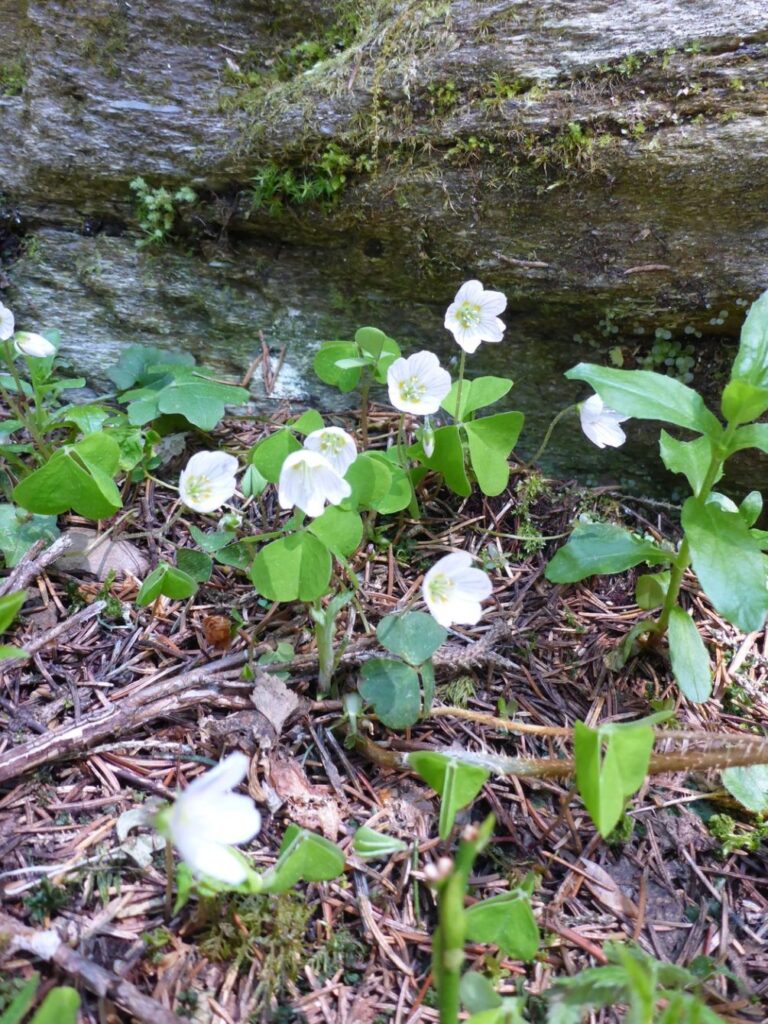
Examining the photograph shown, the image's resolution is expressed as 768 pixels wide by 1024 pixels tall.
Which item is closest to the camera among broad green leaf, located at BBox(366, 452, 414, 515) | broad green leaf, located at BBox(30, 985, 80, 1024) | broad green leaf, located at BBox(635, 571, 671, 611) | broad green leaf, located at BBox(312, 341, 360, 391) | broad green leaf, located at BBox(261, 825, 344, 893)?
broad green leaf, located at BBox(30, 985, 80, 1024)

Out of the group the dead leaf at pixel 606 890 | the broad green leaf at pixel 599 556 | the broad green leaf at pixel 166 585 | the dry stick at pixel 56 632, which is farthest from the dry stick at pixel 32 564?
the dead leaf at pixel 606 890

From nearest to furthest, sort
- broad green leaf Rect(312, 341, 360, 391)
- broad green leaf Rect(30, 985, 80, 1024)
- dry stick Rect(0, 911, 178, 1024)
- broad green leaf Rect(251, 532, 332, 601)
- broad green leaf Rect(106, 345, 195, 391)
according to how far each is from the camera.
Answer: broad green leaf Rect(30, 985, 80, 1024) < dry stick Rect(0, 911, 178, 1024) < broad green leaf Rect(251, 532, 332, 601) < broad green leaf Rect(312, 341, 360, 391) < broad green leaf Rect(106, 345, 195, 391)

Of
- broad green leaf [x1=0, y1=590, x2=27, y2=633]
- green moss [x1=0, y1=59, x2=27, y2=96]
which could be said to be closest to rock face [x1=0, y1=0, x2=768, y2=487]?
green moss [x1=0, y1=59, x2=27, y2=96]

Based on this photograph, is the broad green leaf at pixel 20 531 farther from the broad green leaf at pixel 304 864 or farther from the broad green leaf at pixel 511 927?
the broad green leaf at pixel 511 927

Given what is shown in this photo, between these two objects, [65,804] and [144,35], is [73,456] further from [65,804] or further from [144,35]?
[144,35]

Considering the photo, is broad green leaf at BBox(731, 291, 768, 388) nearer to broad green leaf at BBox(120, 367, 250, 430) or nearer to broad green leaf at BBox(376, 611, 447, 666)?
broad green leaf at BBox(376, 611, 447, 666)
